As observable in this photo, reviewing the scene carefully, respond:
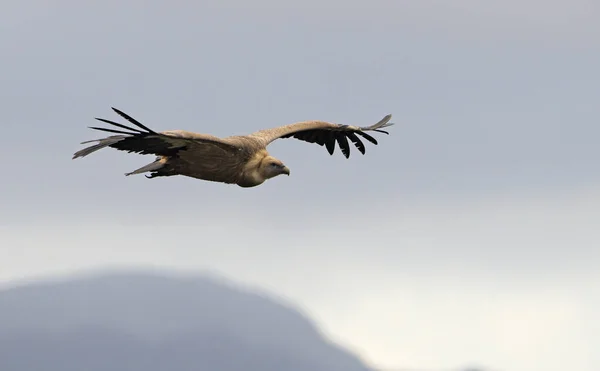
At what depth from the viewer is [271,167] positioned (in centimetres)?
2434

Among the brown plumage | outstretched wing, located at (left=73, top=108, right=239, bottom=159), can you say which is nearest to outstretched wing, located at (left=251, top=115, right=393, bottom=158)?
the brown plumage

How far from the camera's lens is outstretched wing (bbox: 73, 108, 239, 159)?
21453 mm

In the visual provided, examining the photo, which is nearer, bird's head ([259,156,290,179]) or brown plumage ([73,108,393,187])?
brown plumage ([73,108,393,187])

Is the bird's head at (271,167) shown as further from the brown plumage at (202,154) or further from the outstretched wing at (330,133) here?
the outstretched wing at (330,133)

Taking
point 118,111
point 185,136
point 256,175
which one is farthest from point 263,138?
point 118,111

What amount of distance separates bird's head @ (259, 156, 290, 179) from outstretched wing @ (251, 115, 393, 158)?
10.9 feet

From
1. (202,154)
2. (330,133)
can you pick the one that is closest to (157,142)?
(202,154)

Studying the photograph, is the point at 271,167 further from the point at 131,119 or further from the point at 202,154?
the point at 131,119

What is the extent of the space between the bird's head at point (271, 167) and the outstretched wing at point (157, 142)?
3.19 ft

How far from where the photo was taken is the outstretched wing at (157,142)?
21.5 metres

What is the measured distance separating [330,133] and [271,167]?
648cm

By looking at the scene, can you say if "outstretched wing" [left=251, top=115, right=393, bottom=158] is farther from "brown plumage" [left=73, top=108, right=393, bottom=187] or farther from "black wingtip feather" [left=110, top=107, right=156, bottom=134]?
"black wingtip feather" [left=110, top=107, right=156, bottom=134]

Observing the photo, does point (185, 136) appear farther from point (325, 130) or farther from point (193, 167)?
point (325, 130)

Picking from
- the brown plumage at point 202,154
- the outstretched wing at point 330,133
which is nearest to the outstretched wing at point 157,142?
the brown plumage at point 202,154
